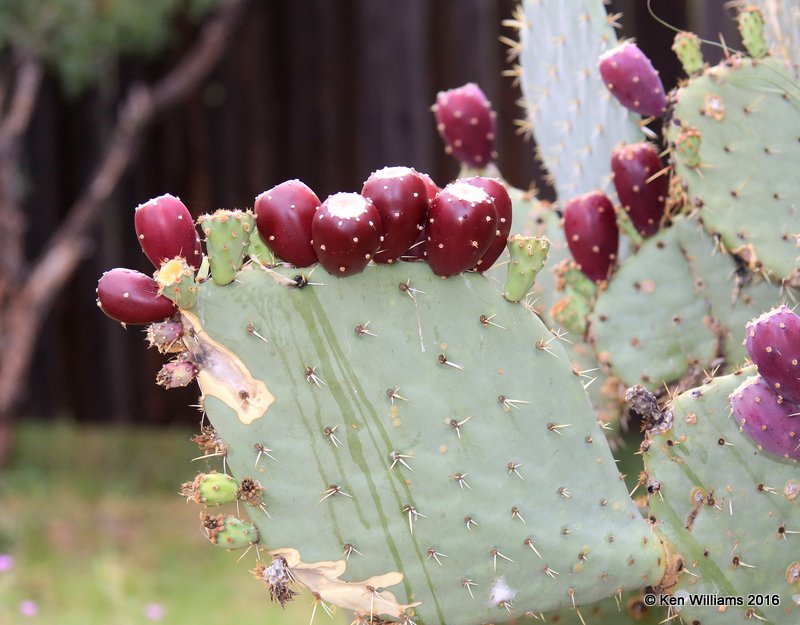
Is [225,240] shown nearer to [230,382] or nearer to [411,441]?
[230,382]

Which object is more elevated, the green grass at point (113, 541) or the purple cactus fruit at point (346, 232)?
the purple cactus fruit at point (346, 232)

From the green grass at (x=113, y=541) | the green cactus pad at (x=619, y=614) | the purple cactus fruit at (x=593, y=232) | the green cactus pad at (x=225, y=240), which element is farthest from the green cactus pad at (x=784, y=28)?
the green grass at (x=113, y=541)

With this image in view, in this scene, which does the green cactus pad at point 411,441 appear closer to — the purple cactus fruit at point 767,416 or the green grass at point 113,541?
the purple cactus fruit at point 767,416

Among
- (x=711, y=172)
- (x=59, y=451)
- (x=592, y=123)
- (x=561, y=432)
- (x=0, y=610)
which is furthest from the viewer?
(x=59, y=451)

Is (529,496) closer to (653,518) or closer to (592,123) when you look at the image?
(653,518)

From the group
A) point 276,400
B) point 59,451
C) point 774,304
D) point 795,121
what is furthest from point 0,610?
point 59,451

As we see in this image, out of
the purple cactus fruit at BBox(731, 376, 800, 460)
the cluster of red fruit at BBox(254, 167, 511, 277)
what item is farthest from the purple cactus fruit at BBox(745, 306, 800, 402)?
the cluster of red fruit at BBox(254, 167, 511, 277)
